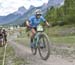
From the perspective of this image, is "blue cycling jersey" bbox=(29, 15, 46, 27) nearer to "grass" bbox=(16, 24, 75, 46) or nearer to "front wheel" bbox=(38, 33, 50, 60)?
"front wheel" bbox=(38, 33, 50, 60)

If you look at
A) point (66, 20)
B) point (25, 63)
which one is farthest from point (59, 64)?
point (66, 20)

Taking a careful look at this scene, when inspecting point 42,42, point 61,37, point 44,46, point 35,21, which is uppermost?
point 35,21

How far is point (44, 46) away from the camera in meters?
15.6

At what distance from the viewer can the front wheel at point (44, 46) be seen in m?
15.3

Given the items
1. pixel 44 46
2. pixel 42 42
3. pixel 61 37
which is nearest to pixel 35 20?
pixel 42 42

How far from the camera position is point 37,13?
15867 mm

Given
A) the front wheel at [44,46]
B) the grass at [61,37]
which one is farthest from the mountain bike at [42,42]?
the grass at [61,37]

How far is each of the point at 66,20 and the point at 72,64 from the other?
102m

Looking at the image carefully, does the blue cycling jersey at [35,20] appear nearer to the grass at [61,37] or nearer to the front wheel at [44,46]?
the front wheel at [44,46]

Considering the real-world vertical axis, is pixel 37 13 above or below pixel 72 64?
above

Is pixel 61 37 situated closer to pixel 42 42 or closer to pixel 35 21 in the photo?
pixel 35 21

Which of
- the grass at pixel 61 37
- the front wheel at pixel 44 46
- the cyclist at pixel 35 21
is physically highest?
the cyclist at pixel 35 21

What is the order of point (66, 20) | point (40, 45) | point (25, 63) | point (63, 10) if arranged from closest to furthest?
point (25, 63) < point (40, 45) < point (66, 20) < point (63, 10)

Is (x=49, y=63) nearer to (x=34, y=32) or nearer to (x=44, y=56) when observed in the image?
(x=44, y=56)
